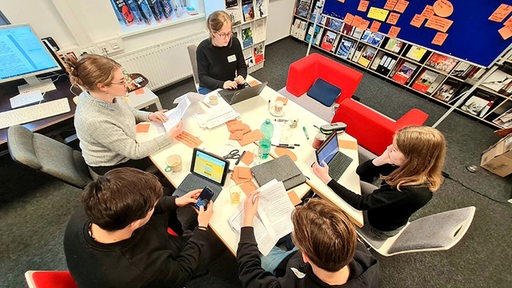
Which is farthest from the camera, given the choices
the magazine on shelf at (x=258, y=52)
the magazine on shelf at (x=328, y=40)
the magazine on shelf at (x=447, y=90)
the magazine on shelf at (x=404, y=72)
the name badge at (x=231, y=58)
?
the magazine on shelf at (x=328, y=40)

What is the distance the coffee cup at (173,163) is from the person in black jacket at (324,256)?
0.72m

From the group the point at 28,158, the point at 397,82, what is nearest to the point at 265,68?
the point at 397,82

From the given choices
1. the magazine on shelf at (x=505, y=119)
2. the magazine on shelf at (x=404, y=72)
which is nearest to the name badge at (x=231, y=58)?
the magazine on shelf at (x=404, y=72)

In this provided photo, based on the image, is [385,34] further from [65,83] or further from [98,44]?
[65,83]

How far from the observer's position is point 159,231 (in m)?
0.99

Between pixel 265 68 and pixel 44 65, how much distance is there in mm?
2825

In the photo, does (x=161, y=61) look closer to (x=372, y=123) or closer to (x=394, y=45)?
(x=372, y=123)

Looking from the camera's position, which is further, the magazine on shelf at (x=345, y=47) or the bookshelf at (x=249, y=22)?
the magazine on shelf at (x=345, y=47)

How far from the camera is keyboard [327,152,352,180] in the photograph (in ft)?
4.74

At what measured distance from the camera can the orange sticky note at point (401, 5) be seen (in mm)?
2872

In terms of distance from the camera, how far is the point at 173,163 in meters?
1.32

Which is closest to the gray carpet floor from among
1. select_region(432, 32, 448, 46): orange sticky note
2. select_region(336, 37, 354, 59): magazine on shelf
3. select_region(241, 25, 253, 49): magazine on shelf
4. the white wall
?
select_region(432, 32, 448, 46): orange sticky note

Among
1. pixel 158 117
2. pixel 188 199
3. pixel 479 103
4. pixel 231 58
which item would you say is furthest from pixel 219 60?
pixel 479 103

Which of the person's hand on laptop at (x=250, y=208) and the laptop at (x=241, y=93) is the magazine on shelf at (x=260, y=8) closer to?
the laptop at (x=241, y=93)
